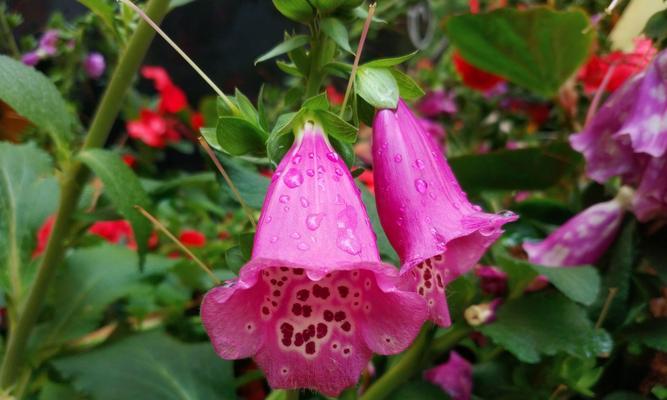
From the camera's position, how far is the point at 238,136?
0.30 metres

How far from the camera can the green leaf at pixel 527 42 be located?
0.57m

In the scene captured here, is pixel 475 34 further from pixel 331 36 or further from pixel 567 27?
pixel 331 36

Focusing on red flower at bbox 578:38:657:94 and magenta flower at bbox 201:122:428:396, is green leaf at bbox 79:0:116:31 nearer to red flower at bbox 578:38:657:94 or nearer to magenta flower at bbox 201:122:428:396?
magenta flower at bbox 201:122:428:396

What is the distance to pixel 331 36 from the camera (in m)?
0.30

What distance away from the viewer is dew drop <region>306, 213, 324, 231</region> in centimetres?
27

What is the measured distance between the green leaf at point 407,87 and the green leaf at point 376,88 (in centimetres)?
1

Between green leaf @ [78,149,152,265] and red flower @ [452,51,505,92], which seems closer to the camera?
green leaf @ [78,149,152,265]

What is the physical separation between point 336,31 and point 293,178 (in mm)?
74

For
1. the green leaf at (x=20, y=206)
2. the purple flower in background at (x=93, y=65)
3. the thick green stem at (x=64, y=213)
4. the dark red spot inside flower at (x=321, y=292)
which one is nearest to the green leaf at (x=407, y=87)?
the dark red spot inside flower at (x=321, y=292)

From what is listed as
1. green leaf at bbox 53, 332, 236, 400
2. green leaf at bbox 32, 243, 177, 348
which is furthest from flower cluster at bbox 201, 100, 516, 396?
green leaf at bbox 32, 243, 177, 348

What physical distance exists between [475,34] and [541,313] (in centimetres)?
29

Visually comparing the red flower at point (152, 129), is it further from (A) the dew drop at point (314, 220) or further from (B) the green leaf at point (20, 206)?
(A) the dew drop at point (314, 220)

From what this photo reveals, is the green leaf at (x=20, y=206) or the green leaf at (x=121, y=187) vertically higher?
the green leaf at (x=121, y=187)

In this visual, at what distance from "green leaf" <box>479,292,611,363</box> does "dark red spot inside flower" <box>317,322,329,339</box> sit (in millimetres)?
173
